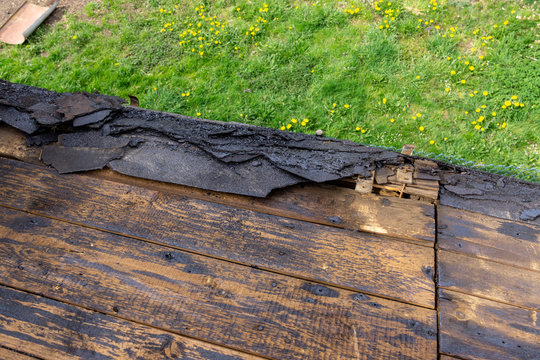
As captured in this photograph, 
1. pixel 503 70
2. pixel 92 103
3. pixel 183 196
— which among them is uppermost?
pixel 92 103

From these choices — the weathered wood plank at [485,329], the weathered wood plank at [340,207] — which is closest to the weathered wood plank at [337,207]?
the weathered wood plank at [340,207]

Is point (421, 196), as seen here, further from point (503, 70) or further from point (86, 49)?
point (86, 49)

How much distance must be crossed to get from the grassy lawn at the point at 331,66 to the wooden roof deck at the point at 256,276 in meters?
A: 2.11

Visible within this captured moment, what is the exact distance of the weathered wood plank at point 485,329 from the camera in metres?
1.42

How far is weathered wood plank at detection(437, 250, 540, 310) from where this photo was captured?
5.10ft

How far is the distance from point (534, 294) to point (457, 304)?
0.35 metres

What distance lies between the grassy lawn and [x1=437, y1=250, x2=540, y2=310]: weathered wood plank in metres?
2.03

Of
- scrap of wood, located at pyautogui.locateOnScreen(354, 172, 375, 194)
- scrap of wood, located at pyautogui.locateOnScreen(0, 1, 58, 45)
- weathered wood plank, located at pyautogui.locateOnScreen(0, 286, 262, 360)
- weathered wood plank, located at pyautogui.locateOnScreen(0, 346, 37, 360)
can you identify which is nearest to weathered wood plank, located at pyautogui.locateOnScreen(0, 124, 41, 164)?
weathered wood plank, located at pyautogui.locateOnScreen(0, 286, 262, 360)

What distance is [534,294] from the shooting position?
1.56m

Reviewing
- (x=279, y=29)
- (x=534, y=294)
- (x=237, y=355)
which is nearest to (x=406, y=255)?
(x=534, y=294)

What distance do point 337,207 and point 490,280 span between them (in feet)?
2.43

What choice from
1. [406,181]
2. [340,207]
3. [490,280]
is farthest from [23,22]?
[490,280]

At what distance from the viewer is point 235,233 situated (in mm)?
1790

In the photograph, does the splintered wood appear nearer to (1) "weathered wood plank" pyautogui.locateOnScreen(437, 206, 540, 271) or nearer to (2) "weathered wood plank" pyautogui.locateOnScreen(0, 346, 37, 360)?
(1) "weathered wood plank" pyautogui.locateOnScreen(437, 206, 540, 271)
